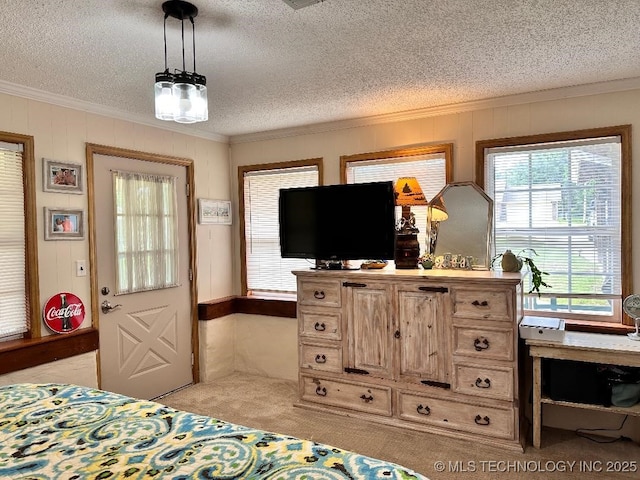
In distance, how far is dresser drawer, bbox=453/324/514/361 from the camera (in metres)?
2.93

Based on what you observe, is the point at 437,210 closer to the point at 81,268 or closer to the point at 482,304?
the point at 482,304

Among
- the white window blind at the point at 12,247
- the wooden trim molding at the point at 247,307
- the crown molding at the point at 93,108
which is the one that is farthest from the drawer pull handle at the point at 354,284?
the white window blind at the point at 12,247

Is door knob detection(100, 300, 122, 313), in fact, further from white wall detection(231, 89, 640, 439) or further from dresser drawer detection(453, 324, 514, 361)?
dresser drawer detection(453, 324, 514, 361)

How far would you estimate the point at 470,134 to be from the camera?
353 cm

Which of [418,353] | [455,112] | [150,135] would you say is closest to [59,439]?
[418,353]

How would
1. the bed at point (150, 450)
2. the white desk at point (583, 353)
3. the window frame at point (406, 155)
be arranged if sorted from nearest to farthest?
1. the bed at point (150, 450)
2. the white desk at point (583, 353)
3. the window frame at point (406, 155)

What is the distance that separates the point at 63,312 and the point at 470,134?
3233 millimetres

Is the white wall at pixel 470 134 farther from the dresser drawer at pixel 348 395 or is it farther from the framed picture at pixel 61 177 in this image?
the framed picture at pixel 61 177

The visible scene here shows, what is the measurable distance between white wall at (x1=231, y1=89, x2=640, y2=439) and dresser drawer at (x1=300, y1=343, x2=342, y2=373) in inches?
24.9

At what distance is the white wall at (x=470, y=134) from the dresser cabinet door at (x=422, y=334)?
2.98 ft

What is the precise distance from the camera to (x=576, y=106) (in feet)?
10.4

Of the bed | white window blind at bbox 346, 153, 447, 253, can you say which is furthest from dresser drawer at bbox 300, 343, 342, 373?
the bed

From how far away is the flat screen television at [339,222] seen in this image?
133 inches

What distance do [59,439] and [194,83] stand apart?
1440 millimetres
